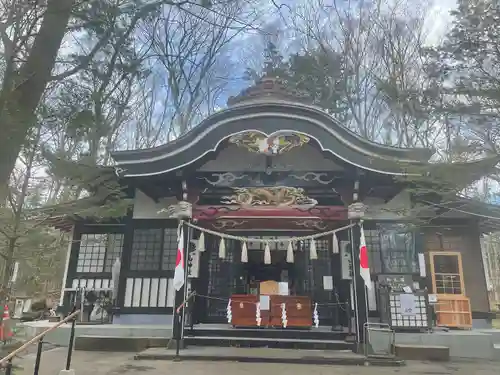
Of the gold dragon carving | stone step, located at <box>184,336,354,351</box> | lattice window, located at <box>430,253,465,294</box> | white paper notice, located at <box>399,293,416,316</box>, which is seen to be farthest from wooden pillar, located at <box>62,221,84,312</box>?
lattice window, located at <box>430,253,465,294</box>

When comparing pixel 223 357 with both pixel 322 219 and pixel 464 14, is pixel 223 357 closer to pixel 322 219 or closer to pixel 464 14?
pixel 322 219

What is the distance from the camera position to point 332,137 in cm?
897

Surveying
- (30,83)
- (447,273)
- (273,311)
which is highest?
(30,83)

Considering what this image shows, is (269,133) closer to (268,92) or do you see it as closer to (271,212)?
(268,92)

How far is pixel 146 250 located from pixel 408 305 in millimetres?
6469

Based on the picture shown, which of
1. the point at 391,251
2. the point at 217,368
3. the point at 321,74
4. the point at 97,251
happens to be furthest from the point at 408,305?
the point at 321,74

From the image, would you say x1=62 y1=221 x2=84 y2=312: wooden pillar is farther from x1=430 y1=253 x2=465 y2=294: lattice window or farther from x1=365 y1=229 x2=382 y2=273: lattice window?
x1=430 y1=253 x2=465 y2=294: lattice window

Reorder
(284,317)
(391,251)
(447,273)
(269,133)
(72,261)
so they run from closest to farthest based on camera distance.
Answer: (269,133) → (284,317) → (391,251) → (447,273) → (72,261)

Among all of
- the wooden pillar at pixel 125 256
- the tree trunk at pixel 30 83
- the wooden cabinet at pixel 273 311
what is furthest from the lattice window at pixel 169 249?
the tree trunk at pixel 30 83

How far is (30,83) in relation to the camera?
4.17 meters

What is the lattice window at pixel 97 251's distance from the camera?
11344mm

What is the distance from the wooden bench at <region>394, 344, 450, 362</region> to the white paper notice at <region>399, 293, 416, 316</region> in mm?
894

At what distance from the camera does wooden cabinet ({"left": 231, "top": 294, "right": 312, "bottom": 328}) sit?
→ 9398mm

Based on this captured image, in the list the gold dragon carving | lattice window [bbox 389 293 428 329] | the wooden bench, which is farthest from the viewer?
the gold dragon carving
